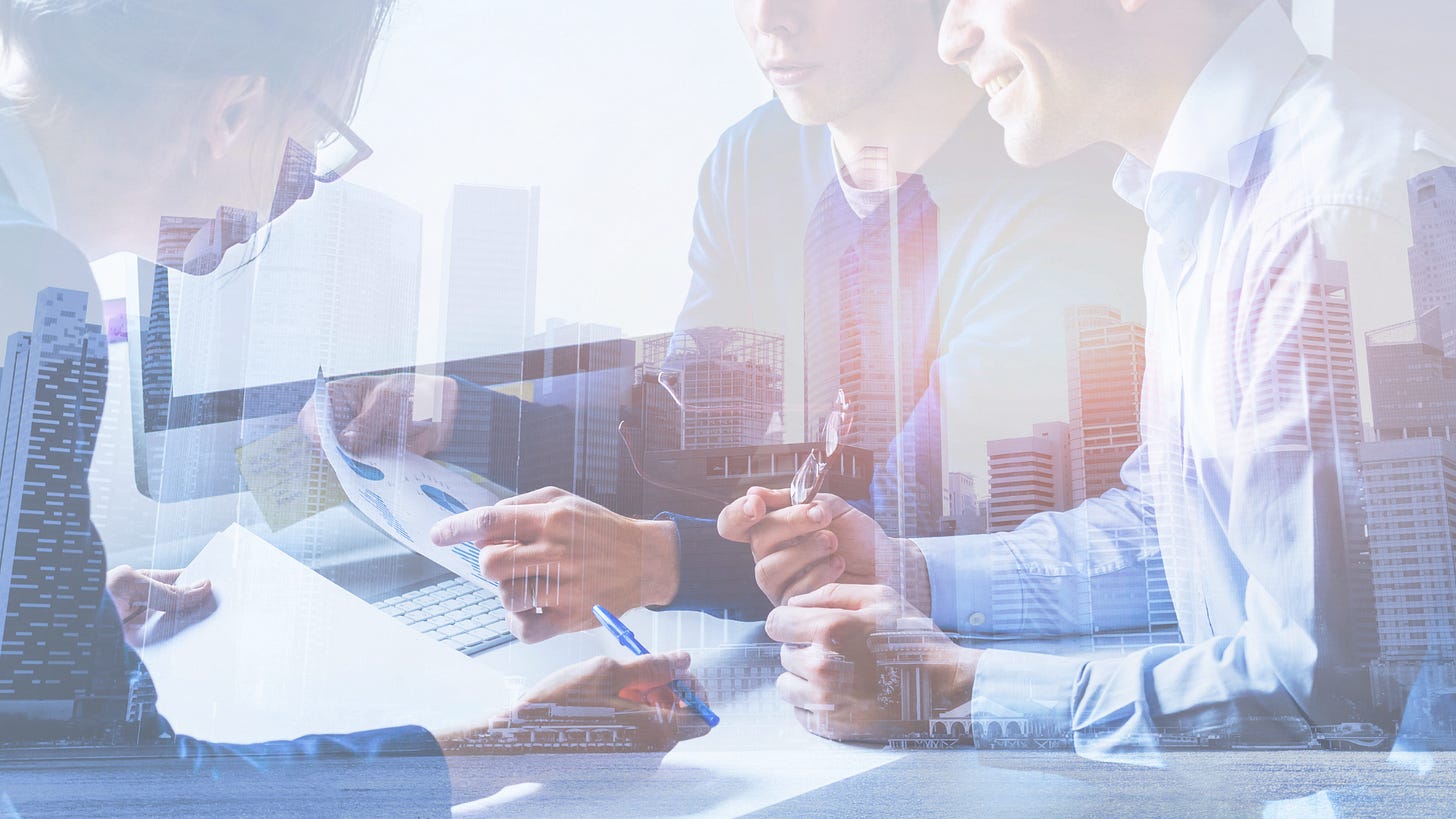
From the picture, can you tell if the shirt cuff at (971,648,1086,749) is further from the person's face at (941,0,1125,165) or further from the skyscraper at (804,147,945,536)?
the person's face at (941,0,1125,165)

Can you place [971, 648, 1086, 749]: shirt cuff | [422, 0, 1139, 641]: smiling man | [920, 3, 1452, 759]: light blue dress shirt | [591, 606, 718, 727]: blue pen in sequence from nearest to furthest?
[920, 3, 1452, 759]: light blue dress shirt
[971, 648, 1086, 749]: shirt cuff
[422, 0, 1139, 641]: smiling man
[591, 606, 718, 727]: blue pen

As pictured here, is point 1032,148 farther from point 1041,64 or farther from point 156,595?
point 156,595

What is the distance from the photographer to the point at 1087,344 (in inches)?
66.2

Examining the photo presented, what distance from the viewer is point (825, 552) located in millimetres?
1688

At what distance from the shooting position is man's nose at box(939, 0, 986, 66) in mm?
1742

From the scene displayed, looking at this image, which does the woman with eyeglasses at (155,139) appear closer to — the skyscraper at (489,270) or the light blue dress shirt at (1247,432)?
the skyscraper at (489,270)

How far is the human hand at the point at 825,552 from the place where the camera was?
169 centimetres

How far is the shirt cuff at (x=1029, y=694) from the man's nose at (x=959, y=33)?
40.9 inches

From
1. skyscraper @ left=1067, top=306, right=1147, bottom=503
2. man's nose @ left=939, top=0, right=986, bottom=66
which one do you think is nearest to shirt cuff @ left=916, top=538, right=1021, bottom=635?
skyscraper @ left=1067, top=306, right=1147, bottom=503

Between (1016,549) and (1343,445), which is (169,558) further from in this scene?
(1343,445)

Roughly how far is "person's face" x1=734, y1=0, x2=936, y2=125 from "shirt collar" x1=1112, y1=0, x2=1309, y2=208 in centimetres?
46

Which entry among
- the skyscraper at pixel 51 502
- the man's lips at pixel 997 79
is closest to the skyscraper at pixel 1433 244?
the man's lips at pixel 997 79

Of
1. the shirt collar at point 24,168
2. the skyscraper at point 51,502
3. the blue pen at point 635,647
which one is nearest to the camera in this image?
the blue pen at point 635,647

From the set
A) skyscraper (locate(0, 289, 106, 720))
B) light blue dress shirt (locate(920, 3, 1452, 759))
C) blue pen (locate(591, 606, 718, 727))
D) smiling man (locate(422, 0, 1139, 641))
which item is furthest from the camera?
skyscraper (locate(0, 289, 106, 720))
